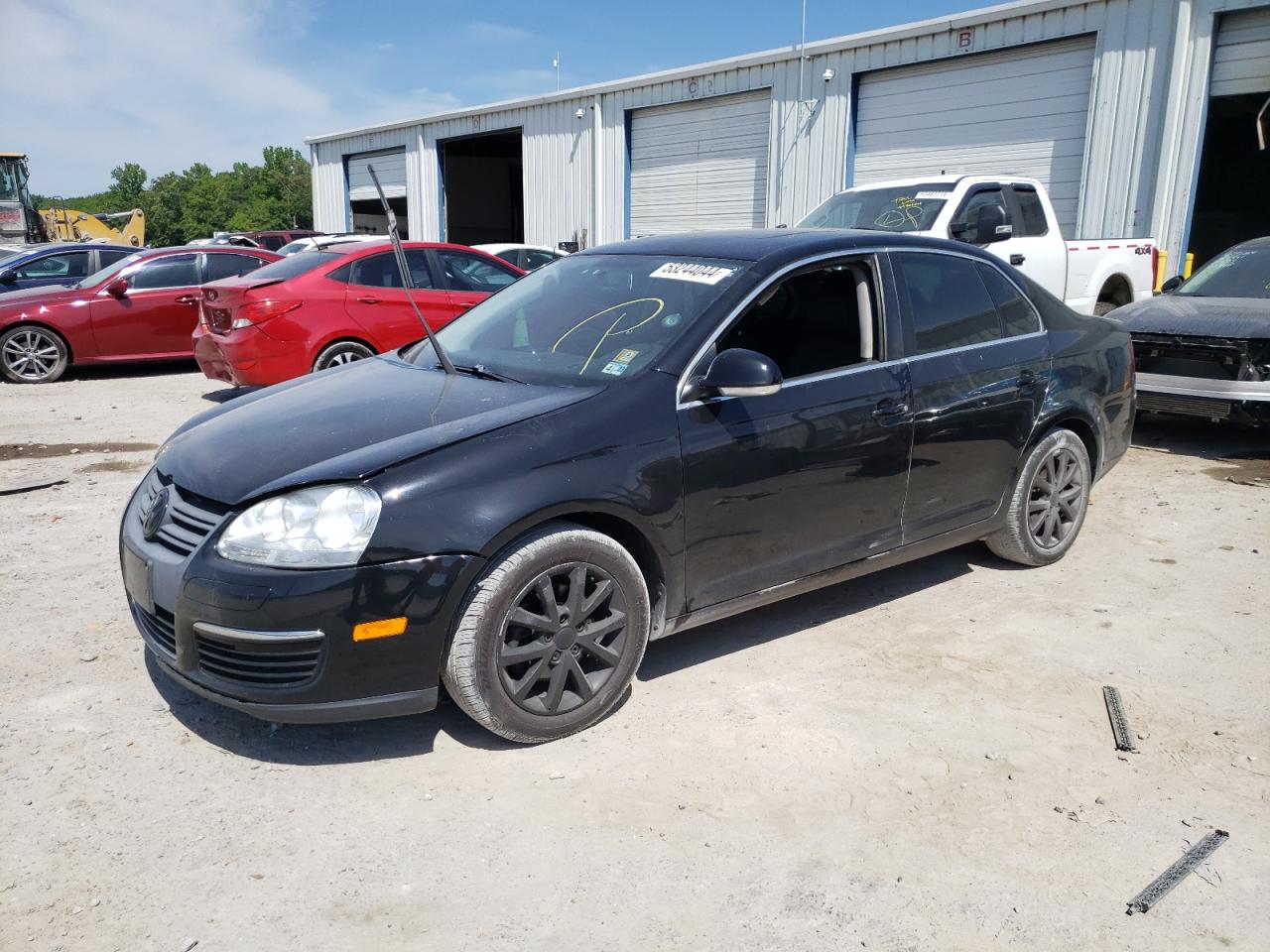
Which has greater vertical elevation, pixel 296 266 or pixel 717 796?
pixel 296 266

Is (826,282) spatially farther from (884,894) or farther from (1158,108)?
(1158,108)

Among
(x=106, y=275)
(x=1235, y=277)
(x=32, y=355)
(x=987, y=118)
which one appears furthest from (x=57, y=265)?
(x=1235, y=277)

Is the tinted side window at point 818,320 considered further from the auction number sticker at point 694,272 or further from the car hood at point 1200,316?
the car hood at point 1200,316

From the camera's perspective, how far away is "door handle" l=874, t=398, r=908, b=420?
3.94 meters

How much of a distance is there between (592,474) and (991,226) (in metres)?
7.40

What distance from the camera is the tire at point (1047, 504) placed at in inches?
188

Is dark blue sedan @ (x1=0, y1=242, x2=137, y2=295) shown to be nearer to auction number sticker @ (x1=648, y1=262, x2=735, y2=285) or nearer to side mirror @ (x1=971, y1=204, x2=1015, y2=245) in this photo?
side mirror @ (x1=971, y1=204, x2=1015, y2=245)

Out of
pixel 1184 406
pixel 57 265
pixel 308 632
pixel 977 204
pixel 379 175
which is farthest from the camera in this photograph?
pixel 379 175

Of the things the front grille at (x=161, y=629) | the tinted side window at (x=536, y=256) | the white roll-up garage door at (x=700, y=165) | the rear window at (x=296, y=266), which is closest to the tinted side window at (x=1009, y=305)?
the front grille at (x=161, y=629)

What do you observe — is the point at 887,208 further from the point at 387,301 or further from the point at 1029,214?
the point at 387,301

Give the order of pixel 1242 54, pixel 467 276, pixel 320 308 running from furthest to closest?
1. pixel 1242 54
2. pixel 467 276
3. pixel 320 308

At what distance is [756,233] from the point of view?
4.26 m

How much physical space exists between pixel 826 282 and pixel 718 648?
62.7 inches

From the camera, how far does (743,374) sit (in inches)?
132
